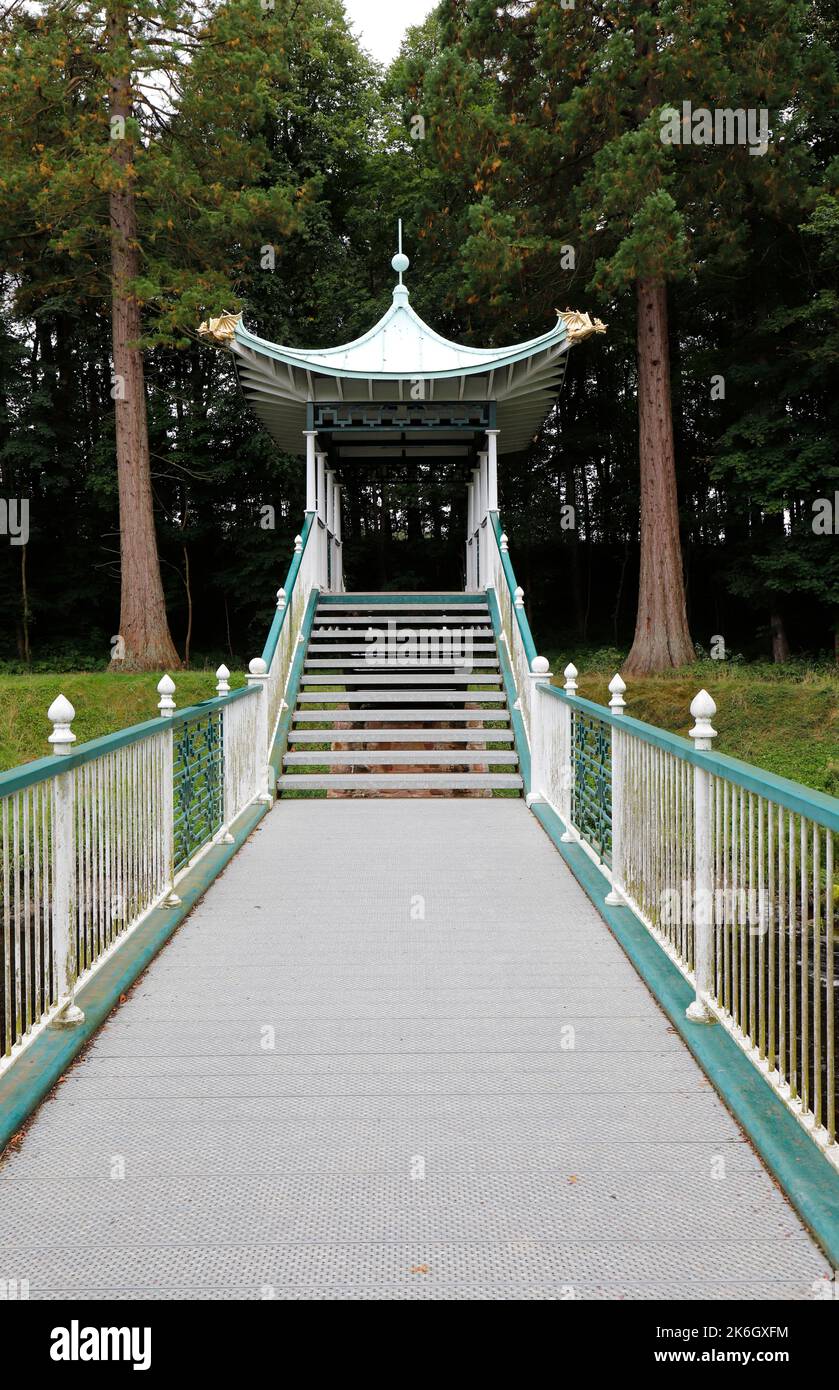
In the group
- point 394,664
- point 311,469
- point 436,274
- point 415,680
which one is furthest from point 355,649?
point 436,274

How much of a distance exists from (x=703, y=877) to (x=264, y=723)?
583cm

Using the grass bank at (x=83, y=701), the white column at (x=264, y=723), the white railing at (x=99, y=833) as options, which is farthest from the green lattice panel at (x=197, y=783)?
the grass bank at (x=83, y=701)

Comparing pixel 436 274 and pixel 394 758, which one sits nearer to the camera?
pixel 394 758

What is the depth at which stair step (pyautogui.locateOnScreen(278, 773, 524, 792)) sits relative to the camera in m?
9.09

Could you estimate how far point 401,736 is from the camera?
385 inches

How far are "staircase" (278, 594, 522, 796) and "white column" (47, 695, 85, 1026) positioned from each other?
5.48 metres

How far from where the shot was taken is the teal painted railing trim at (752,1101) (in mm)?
2451

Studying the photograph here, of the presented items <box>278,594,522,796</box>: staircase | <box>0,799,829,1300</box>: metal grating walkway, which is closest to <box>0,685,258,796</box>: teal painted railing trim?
<box>0,799,829,1300</box>: metal grating walkway

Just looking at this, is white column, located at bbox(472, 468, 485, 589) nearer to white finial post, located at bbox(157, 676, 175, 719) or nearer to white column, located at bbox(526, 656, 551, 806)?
white column, located at bbox(526, 656, 551, 806)

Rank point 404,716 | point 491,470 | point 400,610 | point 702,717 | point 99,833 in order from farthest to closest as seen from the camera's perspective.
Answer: point 491,470 → point 400,610 → point 404,716 → point 99,833 → point 702,717

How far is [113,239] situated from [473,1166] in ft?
56.2

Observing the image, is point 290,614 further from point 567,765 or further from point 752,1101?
point 752,1101

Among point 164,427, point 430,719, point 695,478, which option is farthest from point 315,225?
point 430,719

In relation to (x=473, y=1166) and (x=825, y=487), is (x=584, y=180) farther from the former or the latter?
(x=473, y=1166)
